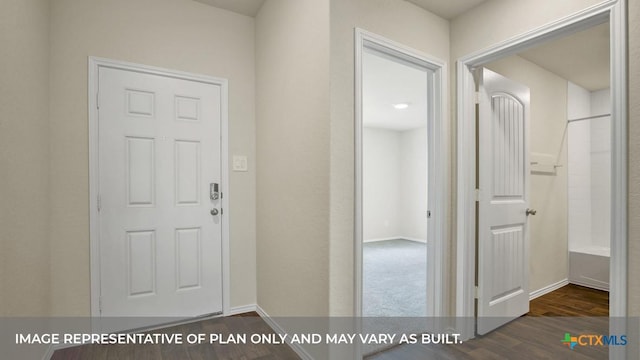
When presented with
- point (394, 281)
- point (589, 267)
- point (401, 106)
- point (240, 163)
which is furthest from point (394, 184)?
point (240, 163)

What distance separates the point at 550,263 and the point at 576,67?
2146mm

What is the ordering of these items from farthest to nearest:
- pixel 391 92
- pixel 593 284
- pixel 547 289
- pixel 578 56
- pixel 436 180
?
1. pixel 391 92
2. pixel 593 284
3. pixel 547 289
4. pixel 578 56
5. pixel 436 180

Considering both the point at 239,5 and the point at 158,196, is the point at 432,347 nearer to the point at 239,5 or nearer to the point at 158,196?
the point at 158,196

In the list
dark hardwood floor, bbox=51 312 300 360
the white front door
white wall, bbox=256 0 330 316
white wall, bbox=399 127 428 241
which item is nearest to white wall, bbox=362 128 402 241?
white wall, bbox=399 127 428 241

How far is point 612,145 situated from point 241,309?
2844 mm

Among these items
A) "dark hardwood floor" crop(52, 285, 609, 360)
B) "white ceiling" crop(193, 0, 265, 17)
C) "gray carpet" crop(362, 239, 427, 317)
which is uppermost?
"white ceiling" crop(193, 0, 265, 17)

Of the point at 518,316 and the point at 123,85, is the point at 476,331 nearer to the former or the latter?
the point at 518,316

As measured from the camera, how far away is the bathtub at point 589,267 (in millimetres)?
3379

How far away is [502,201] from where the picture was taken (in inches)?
99.7

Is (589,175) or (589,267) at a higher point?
(589,175)

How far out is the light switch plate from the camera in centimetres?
273

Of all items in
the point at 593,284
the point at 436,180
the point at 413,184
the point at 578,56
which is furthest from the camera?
the point at 413,184

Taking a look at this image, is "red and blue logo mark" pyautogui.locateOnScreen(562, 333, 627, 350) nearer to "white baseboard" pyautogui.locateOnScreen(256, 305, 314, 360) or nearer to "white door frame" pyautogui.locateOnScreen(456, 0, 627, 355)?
"white door frame" pyautogui.locateOnScreen(456, 0, 627, 355)

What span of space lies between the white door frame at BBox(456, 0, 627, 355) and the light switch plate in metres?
1.80
